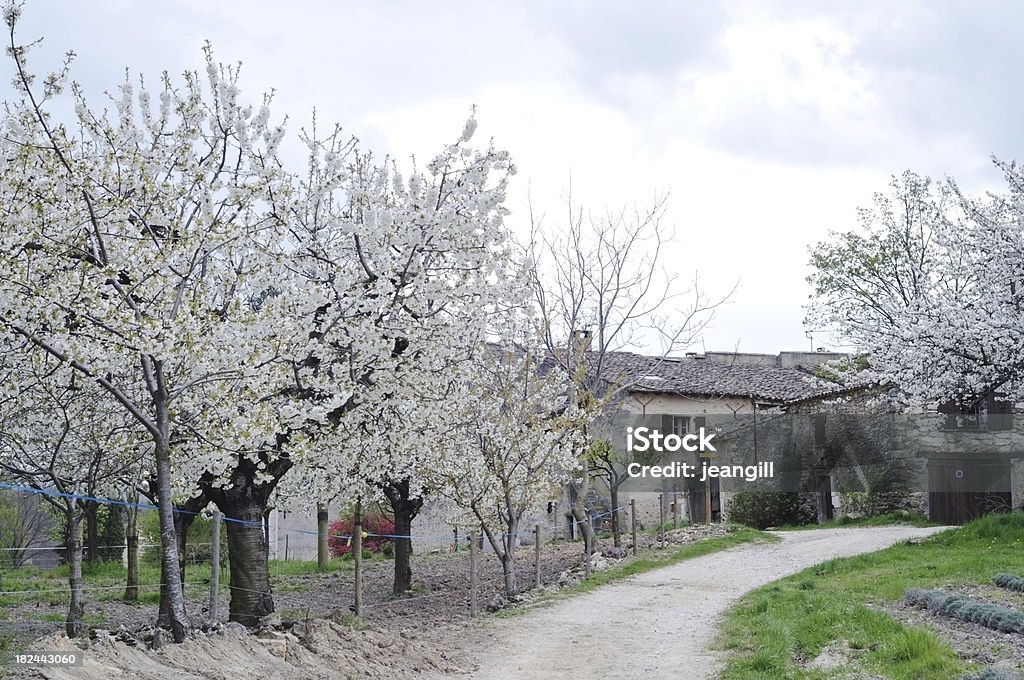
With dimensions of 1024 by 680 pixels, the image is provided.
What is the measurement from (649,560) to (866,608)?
7.63 meters

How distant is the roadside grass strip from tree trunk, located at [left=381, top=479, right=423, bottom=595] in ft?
29.9

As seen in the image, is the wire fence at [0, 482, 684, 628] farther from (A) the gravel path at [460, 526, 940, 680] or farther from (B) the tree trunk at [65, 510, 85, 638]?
(A) the gravel path at [460, 526, 940, 680]

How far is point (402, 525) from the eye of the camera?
56.9 ft

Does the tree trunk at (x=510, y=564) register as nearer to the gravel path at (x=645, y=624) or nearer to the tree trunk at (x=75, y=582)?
the gravel path at (x=645, y=624)

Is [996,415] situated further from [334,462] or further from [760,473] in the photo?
[334,462]

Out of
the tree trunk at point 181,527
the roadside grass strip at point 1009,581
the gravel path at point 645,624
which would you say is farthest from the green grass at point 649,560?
the roadside grass strip at point 1009,581

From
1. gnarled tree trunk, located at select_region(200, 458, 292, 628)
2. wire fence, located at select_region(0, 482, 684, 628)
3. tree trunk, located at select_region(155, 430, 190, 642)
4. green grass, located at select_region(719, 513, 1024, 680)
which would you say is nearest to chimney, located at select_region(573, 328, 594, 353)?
wire fence, located at select_region(0, 482, 684, 628)

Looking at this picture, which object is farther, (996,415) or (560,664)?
(996,415)

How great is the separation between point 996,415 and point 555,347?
411 inches

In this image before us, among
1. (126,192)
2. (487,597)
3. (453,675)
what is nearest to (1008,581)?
(453,675)

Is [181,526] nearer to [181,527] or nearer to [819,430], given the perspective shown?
[181,527]

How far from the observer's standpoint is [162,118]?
9.38 meters

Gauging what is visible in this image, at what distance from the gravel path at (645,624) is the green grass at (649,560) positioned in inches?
13.1

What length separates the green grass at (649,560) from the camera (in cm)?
1388
